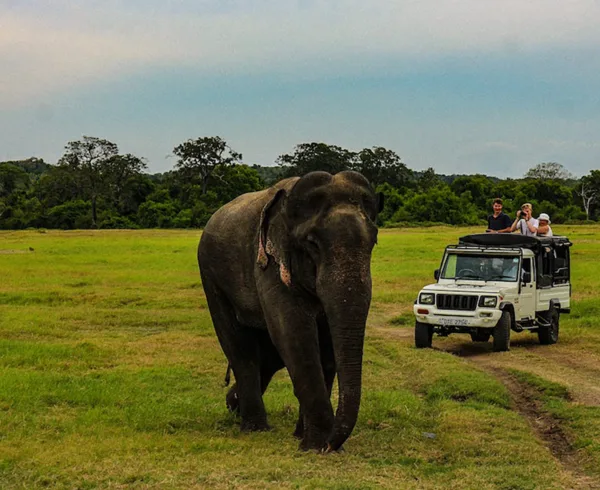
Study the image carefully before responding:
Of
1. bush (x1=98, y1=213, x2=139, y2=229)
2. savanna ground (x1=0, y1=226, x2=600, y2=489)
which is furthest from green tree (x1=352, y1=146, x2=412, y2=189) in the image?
savanna ground (x1=0, y1=226, x2=600, y2=489)

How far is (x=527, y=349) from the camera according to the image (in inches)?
638

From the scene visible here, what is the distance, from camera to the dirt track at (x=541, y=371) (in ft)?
28.2

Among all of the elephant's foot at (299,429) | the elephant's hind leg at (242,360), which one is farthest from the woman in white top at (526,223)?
the elephant's foot at (299,429)

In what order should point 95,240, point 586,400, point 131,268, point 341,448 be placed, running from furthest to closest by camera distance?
point 95,240 < point 131,268 < point 586,400 < point 341,448

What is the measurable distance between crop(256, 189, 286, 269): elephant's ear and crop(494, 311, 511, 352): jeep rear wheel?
8551 mm

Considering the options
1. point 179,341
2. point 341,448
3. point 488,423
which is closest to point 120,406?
point 341,448

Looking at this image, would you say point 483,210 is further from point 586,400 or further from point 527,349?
point 586,400

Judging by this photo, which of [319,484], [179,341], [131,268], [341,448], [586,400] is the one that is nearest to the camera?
[319,484]

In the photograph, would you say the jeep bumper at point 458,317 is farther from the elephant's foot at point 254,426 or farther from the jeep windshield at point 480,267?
the elephant's foot at point 254,426

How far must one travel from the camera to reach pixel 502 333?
1539cm

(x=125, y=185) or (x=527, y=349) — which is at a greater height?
(x=125, y=185)

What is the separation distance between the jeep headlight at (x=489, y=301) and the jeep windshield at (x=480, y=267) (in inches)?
41.3

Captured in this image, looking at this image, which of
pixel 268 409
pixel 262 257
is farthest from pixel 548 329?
pixel 262 257

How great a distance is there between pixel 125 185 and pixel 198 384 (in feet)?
242
